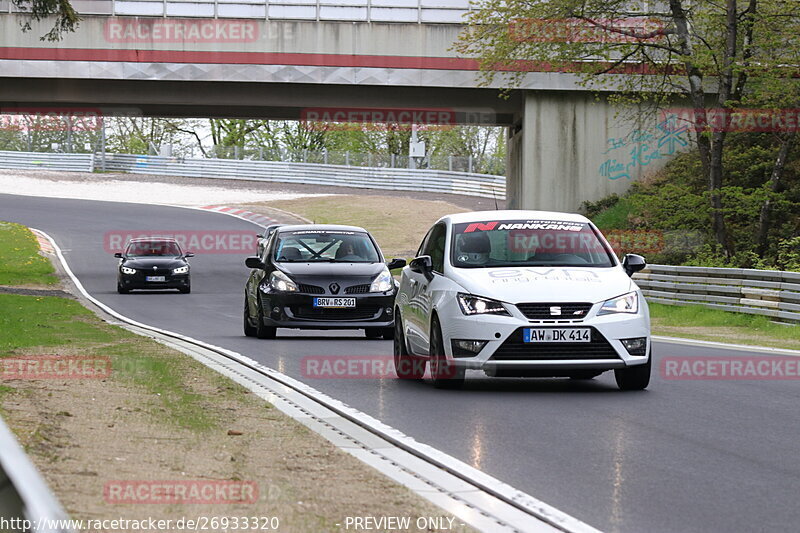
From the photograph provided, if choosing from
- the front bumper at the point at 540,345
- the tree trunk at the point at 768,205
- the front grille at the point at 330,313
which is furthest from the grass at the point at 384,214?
the front bumper at the point at 540,345

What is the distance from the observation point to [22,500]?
308 centimetres

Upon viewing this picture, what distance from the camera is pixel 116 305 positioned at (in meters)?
29.5

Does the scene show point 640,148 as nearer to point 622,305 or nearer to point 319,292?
point 319,292

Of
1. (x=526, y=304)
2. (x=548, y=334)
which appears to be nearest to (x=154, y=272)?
(x=526, y=304)

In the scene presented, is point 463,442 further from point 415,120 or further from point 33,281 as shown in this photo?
point 415,120

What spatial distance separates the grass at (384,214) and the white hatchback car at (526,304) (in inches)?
1426

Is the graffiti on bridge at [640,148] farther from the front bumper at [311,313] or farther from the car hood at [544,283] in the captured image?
the car hood at [544,283]

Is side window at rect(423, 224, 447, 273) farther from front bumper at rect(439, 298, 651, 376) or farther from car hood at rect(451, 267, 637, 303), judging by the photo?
front bumper at rect(439, 298, 651, 376)

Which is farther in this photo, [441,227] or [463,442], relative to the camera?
[441,227]

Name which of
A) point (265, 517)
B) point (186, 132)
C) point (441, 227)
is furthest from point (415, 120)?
point (186, 132)

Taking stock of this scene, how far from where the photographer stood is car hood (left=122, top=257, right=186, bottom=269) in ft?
111

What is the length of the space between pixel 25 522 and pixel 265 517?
2941 millimetres

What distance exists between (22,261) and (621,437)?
35.9 meters

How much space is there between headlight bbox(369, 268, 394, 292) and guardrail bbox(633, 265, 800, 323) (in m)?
7.17
